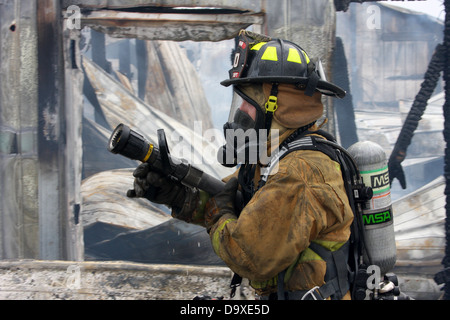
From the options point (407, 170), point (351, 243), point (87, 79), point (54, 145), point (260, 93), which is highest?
point (87, 79)

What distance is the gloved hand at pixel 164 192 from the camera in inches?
80.8

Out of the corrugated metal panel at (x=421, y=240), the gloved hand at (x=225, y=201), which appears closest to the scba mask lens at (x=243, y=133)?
the gloved hand at (x=225, y=201)

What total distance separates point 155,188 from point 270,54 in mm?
843

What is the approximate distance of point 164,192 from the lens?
84.4 inches

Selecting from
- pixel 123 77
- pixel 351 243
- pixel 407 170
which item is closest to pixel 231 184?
pixel 351 243

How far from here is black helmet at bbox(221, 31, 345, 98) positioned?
1851 mm

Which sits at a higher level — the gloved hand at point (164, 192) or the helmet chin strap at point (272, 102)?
the helmet chin strap at point (272, 102)

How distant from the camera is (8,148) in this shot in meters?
4.41

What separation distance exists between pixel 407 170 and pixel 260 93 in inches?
508

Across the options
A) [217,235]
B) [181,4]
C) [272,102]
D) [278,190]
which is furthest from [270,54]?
[181,4]

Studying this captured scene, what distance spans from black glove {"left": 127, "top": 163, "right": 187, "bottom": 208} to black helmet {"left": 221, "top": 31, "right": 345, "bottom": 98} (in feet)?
1.87

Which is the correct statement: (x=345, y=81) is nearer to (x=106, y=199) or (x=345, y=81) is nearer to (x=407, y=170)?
(x=106, y=199)

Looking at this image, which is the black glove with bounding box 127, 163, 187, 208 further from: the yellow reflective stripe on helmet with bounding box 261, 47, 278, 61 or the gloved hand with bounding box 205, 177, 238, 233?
the yellow reflective stripe on helmet with bounding box 261, 47, 278, 61

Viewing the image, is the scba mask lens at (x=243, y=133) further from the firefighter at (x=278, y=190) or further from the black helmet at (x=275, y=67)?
the black helmet at (x=275, y=67)
